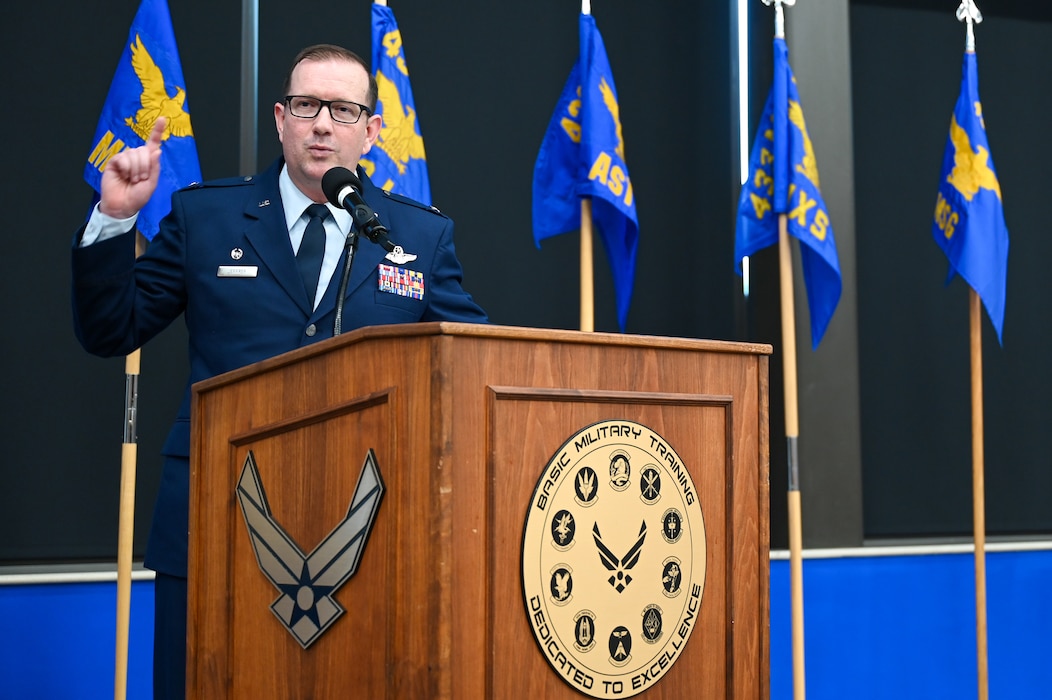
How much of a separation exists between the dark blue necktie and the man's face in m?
0.05

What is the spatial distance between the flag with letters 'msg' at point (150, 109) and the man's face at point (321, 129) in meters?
1.10

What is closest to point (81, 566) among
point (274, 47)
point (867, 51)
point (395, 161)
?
point (395, 161)

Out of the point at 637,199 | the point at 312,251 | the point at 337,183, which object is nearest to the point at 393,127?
the point at 637,199

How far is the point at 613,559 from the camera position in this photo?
4.02 ft

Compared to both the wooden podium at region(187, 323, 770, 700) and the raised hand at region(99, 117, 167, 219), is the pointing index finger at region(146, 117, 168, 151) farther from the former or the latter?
the wooden podium at region(187, 323, 770, 700)

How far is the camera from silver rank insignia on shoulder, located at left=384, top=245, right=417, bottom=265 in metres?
1.74

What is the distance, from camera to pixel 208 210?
1785 mm

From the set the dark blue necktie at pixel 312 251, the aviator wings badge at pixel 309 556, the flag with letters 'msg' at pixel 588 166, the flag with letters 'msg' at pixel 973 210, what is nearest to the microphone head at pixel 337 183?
the dark blue necktie at pixel 312 251

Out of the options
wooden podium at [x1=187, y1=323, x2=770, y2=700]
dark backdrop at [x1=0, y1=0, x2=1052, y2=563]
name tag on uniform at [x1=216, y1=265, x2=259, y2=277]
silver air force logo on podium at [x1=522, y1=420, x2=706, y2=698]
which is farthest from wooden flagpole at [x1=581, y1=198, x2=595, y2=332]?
silver air force logo on podium at [x1=522, y1=420, x2=706, y2=698]

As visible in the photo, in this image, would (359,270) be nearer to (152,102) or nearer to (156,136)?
(156,136)

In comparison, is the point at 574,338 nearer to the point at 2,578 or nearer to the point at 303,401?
the point at 303,401

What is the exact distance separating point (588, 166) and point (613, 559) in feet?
6.77

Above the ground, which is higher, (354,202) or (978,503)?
(354,202)

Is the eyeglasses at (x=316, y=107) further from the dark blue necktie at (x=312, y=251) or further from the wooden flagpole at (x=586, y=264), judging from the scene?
the wooden flagpole at (x=586, y=264)
